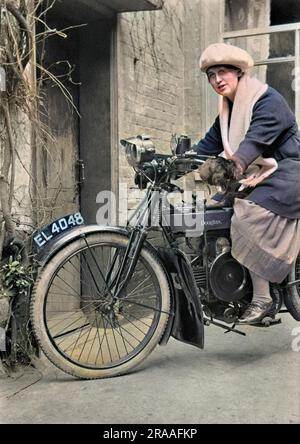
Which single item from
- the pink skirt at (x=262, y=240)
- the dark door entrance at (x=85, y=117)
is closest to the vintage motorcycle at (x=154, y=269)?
the pink skirt at (x=262, y=240)

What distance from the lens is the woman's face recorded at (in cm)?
342

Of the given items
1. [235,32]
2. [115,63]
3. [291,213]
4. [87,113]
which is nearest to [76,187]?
[87,113]

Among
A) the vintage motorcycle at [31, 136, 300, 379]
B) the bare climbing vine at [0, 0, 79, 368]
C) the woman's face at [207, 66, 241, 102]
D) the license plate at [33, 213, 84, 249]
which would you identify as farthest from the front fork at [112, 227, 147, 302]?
the woman's face at [207, 66, 241, 102]

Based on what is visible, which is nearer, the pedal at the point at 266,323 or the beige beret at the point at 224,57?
the beige beret at the point at 224,57

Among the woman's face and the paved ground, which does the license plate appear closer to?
the paved ground

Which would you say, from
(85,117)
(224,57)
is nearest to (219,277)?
(224,57)

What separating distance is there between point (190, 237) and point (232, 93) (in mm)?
949

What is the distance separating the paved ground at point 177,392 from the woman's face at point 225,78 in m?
1.77

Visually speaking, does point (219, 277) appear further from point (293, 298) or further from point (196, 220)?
point (293, 298)

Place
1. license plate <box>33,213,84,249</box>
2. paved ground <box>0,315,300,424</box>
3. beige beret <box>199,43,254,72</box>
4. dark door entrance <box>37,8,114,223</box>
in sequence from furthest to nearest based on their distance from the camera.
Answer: dark door entrance <box>37,8,114,223</box>, beige beret <box>199,43,254,72</box>, license plate <box>33,213,84,249</box>, paved ground <box>0,315,300,424</box>

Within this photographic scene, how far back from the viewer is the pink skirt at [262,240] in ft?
11.0

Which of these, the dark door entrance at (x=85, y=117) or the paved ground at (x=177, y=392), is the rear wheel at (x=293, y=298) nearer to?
the paved ground at (x=177, y=392)

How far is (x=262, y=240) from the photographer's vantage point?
133 inches

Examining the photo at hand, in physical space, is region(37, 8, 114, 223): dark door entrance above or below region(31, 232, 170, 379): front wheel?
above
